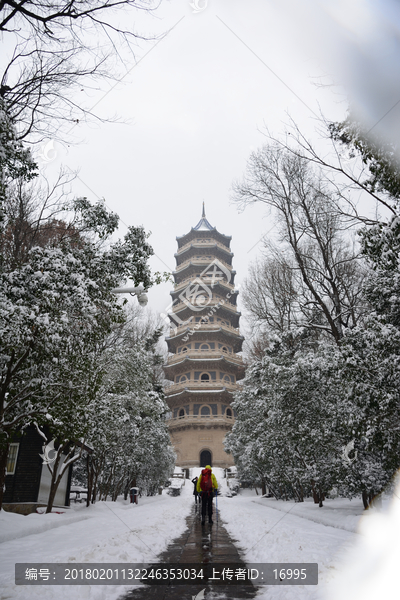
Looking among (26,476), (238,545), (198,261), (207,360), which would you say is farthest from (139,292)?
(198,261)

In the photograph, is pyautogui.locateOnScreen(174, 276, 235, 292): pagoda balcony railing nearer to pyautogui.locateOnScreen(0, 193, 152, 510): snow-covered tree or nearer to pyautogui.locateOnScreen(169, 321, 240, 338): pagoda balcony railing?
pyautogui.locateOnScreen(169, 321, 240, 338): pagoda balcony railing

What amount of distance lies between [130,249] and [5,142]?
9.61 ft

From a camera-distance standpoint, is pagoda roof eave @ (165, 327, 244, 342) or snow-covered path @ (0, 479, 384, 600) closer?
snow-covered path @ (0, 479, 384, 600)

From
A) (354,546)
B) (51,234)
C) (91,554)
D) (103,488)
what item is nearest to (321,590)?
(354,546)

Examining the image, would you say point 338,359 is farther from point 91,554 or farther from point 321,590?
point 91,554

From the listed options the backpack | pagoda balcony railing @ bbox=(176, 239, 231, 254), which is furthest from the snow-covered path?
pagoda balcony railing @ bbox=(176, 239, 231, 254)

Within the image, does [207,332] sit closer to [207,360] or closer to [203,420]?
[207,360]

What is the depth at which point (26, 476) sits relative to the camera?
12641mm

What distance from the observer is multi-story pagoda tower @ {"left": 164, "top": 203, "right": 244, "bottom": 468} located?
35.7 m

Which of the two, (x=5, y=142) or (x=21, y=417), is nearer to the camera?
(x=5, y=142)

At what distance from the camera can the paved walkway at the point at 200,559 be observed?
4.06 meters

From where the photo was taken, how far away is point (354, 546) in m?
5.98

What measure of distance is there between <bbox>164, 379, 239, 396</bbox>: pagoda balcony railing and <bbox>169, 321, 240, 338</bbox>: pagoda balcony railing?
17.7 ft

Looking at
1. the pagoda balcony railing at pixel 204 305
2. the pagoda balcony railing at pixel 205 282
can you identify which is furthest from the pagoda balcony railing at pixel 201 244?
the pagoda balcony railing at pixel 204 305
